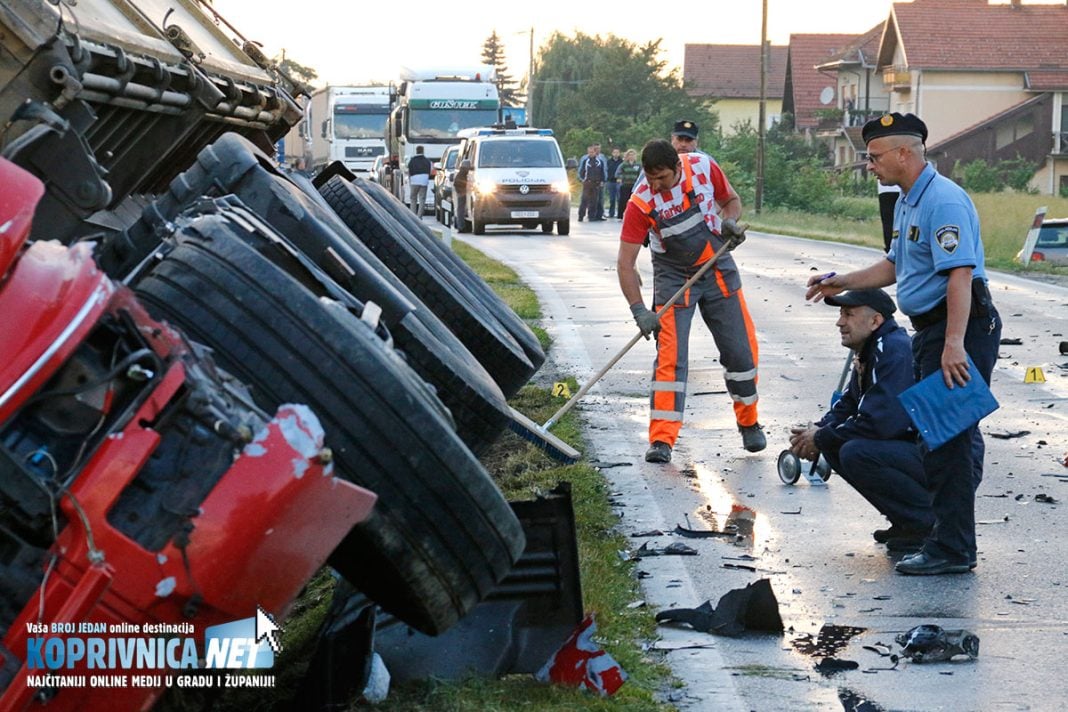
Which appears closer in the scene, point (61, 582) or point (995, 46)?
point (61, 582)

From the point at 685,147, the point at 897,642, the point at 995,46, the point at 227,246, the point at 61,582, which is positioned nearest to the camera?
the point at 61,582

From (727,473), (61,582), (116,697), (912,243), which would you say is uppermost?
(912,243)

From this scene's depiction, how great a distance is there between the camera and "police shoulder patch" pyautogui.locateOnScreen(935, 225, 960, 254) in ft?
21.1

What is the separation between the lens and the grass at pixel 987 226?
88.4 ft

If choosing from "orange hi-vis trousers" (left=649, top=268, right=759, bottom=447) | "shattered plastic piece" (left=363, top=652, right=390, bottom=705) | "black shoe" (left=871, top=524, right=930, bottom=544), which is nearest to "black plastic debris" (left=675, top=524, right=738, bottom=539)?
"black shoe" (left=871, top=524, right=930, bottom=544)

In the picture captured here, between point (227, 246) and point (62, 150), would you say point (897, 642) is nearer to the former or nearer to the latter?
point (227, 246)

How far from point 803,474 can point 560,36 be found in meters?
103

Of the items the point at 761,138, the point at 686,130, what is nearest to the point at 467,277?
the point at 686,130

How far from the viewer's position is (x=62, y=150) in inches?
228

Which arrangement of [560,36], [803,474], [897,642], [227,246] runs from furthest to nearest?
[560,36] → [803,474] → [897,642] → [227,246]

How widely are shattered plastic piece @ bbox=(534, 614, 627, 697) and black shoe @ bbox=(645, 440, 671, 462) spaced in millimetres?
3808

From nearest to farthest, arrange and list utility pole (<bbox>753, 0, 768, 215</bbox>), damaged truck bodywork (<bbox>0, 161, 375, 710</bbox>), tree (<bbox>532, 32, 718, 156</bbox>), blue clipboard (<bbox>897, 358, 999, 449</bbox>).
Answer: damaged truck bodywork (<bbox>0, 161, 375, 710</bbox>)
blue clipboard (<bbox>897, 358, 999, 449</bbox>)
utility pole (<bbox>753, 0, 768, 215</bbox>)
tree (<bbox>532, 32, 718, 156</bbox>)

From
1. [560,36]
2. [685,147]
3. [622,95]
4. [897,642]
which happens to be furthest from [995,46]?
[897,642]

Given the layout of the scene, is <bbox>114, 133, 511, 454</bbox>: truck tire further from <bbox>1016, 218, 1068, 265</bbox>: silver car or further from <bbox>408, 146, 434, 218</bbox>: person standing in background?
<bbox>408, 146, 434, 218</bbox>: person standing in background
